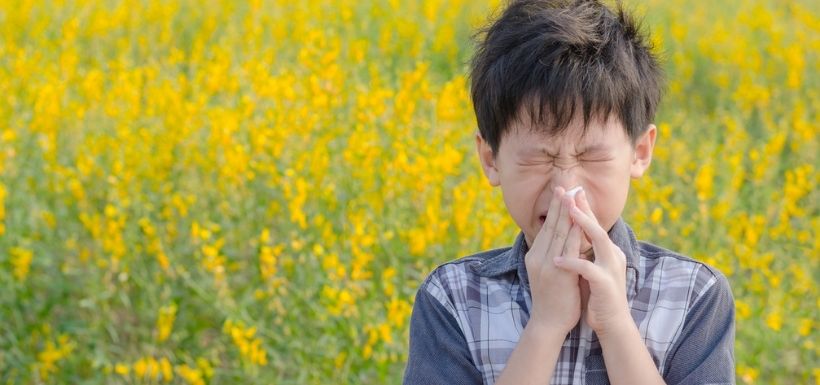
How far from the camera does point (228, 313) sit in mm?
2842

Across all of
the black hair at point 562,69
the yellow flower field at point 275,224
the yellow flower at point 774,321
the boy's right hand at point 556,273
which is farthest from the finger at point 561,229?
the yellow flower at point 774,321

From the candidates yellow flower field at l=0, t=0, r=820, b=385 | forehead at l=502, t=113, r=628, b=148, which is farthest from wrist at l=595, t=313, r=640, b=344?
yellow flower field at l=0, t=0, r=820, b=385

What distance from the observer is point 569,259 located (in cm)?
135

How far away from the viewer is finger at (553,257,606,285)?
1337 mm

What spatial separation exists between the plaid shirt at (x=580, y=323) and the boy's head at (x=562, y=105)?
0.08 meters

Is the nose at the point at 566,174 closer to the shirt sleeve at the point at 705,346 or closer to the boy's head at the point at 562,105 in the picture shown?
the boy's head at the point at 562,105

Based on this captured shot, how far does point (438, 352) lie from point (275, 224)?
5.86 ft

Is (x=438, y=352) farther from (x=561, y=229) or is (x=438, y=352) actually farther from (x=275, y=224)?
(x=275, y=224)

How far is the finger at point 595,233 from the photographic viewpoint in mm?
1342

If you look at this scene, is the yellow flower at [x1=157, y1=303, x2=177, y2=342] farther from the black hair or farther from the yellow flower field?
the black hair

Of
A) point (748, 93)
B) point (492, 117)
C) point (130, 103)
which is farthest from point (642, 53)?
point (748, 93)

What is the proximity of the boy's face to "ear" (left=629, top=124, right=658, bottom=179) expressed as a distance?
0.21 ft

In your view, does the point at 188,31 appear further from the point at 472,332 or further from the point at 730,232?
the point at 472,332

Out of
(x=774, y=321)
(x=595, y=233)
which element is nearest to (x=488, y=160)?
(x=595, y=233)
